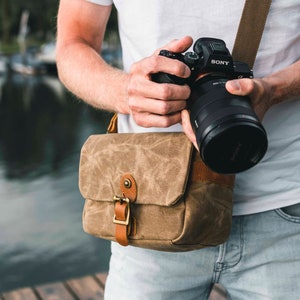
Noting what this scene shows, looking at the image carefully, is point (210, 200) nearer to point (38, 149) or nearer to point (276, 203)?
point (276, 203)

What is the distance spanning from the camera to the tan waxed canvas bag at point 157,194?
3.22 ft

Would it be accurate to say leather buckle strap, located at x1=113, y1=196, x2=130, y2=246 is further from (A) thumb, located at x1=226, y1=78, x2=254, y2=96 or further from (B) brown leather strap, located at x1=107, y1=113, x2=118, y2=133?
(A) thumb, located at x1=226, y1=78, x2=254, y2=96

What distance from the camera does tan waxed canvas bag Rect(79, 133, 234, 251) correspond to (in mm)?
981

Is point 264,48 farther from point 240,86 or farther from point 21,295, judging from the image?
point 21,295

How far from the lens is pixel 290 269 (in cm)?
106

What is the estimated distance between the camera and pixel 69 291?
9.84ft

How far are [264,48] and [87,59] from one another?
0.36 metres

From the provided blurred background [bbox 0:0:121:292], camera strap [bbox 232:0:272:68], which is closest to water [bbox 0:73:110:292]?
blurred background [bbox 0:0:121:292]

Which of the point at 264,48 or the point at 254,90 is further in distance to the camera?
the point at 264,48

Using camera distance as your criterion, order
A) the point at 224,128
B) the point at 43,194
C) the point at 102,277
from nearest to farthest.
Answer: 1. the point at 224,128
2. the point at 102,277
3. the point at 43,194

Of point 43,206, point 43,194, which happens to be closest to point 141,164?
point 43,206

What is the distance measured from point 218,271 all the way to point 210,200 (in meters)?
0.18

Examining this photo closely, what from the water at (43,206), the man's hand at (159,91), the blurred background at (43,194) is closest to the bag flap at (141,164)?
the man's hand at (159,91)

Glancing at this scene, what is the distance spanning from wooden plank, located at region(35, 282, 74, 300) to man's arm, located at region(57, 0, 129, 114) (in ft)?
6.31
